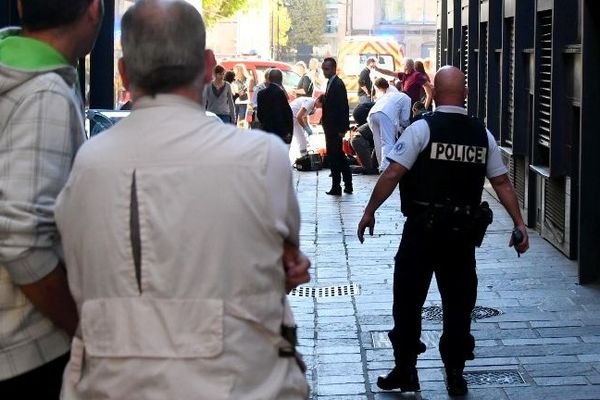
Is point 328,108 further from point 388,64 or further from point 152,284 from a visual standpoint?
point 388,64

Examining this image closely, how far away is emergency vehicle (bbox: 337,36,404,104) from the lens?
42.2m

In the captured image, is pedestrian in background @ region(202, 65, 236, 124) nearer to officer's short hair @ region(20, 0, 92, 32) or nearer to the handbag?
the handbag

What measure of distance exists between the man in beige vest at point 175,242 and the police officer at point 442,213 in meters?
3.83

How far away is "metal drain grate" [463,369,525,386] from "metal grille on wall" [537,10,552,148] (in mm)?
5746

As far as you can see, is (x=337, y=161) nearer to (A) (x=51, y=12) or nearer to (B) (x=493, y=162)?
(B) (x=493, y=162)

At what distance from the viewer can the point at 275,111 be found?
20.1m

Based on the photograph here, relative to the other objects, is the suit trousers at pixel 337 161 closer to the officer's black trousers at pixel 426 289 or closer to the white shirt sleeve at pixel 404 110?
the white shirt sleeve at pixel 404 110

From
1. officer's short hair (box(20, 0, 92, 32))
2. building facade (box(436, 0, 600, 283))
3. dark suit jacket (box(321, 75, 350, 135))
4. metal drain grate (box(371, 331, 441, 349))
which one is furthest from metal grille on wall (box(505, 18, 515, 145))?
officer's short hair (box(20, 0, 92, 32))

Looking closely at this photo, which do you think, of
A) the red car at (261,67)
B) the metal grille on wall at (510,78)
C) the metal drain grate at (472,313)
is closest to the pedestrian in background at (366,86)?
the metal grille on wall at (510,78)

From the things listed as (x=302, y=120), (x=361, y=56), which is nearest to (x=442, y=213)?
(x=302, y=120)

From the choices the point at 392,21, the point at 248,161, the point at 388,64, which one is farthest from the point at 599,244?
the point at 392,21

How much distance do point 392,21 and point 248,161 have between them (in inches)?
3041

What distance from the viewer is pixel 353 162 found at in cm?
2181

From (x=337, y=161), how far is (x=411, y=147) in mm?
11081
